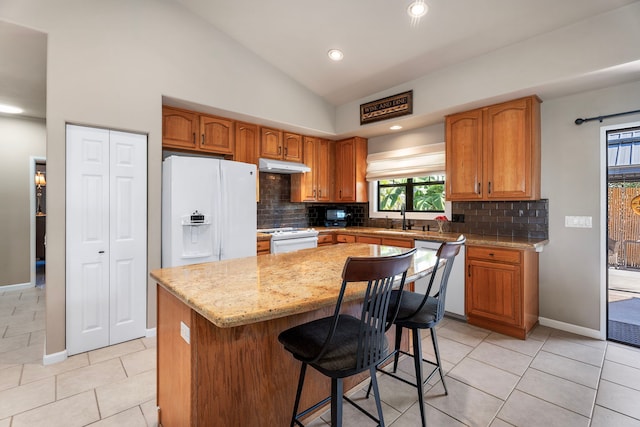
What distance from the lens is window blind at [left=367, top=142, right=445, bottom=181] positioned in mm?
4105

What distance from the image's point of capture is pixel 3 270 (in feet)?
14.9

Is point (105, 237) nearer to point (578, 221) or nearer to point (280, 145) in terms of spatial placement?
point (280, 145)

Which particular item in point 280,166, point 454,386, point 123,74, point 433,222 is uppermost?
point 123,74

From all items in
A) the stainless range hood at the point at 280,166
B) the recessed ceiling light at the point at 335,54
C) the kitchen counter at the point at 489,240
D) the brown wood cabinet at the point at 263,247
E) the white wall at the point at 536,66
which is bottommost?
the brown wood cabinet at the point at 263,247

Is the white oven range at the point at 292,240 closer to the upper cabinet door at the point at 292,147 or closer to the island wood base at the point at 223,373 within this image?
the upper cabinet door at the point at 292,147

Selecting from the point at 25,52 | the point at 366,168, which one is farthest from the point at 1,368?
the point at 366,168

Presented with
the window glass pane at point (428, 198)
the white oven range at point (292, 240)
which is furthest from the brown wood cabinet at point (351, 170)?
the white oven range at point (292, 240)

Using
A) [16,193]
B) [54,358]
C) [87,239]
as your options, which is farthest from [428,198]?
[16,193]

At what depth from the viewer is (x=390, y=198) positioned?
488cm

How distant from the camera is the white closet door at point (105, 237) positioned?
2.64m

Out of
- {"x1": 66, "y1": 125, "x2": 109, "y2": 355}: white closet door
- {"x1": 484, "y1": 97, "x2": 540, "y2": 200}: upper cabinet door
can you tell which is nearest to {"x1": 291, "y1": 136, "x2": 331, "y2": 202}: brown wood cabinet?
{"x1": 484, "y1": 97, "x2": 540, "y2": 200}: upper cabinet door

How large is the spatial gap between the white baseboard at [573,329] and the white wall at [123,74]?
4055mm

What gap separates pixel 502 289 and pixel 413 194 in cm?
190

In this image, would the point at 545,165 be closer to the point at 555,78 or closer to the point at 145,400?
the point at 555,78
